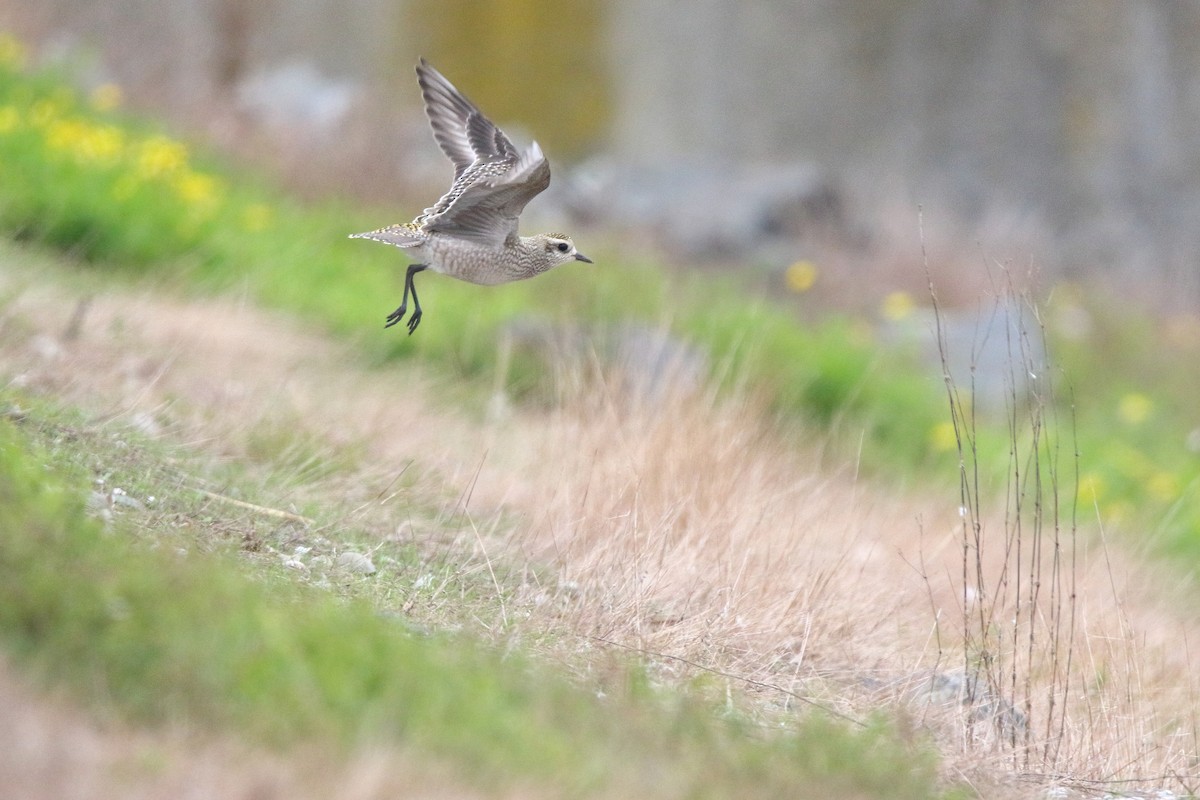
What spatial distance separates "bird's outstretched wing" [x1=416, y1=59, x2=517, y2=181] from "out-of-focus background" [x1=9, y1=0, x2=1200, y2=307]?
9.90 m

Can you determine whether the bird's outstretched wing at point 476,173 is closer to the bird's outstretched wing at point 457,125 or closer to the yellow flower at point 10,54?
the bird's outstretched wing at point 457,125

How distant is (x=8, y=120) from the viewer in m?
9.77

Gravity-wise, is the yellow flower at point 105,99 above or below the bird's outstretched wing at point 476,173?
above

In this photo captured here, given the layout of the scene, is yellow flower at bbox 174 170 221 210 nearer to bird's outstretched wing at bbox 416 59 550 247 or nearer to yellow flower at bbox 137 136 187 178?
yellow flower at bbox 137 136 187 178

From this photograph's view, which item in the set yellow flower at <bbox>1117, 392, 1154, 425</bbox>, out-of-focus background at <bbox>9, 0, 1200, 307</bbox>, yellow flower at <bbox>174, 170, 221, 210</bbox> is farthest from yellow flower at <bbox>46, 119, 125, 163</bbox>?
yellow flower at <bbox>1117, 392, 1154, 425</bbox>

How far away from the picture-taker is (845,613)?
5.61 meters

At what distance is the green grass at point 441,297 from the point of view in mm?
9383

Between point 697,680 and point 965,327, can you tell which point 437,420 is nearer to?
point 697,680

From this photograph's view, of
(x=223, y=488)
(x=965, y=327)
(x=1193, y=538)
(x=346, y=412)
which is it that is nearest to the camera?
(x=223, y=488)

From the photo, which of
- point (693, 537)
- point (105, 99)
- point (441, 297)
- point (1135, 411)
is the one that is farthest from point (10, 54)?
point (1135, 411)

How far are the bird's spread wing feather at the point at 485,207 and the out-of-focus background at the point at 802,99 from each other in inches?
408

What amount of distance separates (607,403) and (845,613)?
5.46ft

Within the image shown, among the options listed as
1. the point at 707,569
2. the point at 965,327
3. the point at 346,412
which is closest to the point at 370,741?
the point at 707,569

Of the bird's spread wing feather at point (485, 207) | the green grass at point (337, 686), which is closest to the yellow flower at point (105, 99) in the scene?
the bird's spread wing feather at point (485, 207)
